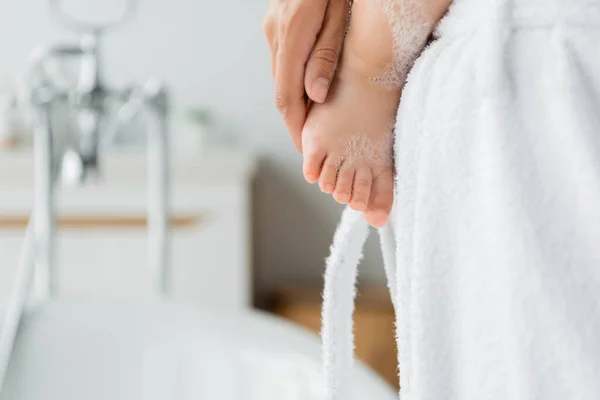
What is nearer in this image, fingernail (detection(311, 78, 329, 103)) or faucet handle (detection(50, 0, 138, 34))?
fingernail (detection(311, 78, 329, 103))

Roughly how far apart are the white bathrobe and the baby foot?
0.10 ft

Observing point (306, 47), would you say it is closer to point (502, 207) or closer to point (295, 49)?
point (295, 49)

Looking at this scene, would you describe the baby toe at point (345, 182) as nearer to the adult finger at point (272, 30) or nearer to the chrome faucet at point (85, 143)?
the adult finger at point (272, 30)

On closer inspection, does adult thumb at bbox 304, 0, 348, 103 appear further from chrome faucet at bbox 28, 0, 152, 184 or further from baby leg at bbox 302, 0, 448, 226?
chrome faucet at bbox 28, 0, 152, 184

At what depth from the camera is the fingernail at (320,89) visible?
43 cm

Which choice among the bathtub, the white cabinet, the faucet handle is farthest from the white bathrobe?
the faucet handle

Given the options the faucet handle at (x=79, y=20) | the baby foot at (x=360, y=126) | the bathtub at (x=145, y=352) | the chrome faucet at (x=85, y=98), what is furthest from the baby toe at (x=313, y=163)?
the faucet handle at (x=79, y=20)

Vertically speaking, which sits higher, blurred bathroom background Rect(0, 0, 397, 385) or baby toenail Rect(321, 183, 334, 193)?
baby toenail Rect(321, 183, 334, 193)

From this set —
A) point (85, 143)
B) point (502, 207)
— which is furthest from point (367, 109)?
point (85, 143)

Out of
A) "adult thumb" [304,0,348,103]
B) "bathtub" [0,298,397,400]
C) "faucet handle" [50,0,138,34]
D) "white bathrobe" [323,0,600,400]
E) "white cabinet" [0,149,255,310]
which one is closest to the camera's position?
"white bathrobe" [323,0,600,400]

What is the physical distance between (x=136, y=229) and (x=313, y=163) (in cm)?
132

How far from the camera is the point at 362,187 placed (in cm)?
44

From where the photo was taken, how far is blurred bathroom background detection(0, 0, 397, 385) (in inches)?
66.8

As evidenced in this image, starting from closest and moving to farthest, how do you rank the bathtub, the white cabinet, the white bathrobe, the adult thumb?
the white bathrobe
the adult thumb
the bathtub
the white cabinet
